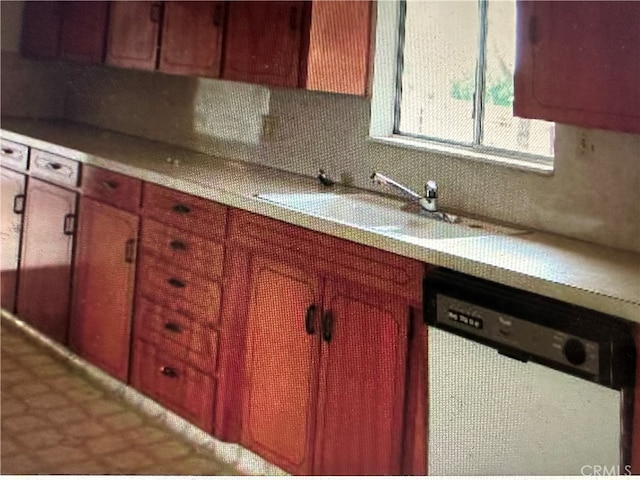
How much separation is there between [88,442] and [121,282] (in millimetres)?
586

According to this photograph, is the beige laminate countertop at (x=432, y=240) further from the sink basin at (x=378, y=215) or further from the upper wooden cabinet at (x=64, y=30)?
the upper wooden cabinet at (x=64, y=30)

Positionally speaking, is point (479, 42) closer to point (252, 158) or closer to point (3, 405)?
point (252, 158)

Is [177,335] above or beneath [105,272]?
beneath

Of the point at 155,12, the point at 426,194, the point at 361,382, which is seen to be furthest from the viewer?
the point at 155,12

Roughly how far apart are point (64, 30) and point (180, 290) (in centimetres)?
159

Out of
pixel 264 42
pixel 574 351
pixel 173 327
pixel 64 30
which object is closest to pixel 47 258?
pixel 173 327

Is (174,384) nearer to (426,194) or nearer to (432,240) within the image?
(426,194)

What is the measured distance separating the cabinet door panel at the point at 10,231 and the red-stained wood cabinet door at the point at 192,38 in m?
0.74

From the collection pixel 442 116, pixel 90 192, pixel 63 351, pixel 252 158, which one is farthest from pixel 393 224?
pixel 63 351

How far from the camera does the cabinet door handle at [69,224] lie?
9.72ft

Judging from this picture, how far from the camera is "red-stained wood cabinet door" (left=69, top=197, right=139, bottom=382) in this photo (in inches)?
108

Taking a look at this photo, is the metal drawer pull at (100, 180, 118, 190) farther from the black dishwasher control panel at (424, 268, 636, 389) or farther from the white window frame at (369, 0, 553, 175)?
the black dishwasher control panel at (424, 268, 636, 389)

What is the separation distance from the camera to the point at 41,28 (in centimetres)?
356

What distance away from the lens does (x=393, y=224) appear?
6.73ft
